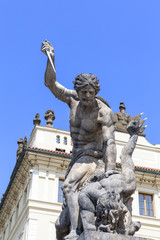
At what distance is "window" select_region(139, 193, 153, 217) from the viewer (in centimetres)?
3094

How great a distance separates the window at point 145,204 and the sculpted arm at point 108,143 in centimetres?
2481

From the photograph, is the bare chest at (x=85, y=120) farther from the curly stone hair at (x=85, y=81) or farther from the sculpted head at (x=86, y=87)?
the curly stone hair at (x=85, y=81)

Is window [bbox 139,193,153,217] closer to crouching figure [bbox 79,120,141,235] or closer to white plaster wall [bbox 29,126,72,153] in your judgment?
white plaster wall [bbox 29,126,72,153]

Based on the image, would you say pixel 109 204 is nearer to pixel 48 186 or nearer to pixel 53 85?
pixel 53 85

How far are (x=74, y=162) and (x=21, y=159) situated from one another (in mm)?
24214

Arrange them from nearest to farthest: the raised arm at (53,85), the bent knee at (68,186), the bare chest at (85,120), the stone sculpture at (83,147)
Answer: the stone sculpture at (83,147) < the bent knee at (68,186) < the bare chest at (85,120) < the raised arm at (53,85)

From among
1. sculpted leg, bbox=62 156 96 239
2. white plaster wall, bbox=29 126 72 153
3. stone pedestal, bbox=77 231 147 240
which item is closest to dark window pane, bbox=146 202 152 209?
white plaster wall, bbox=29 126 72 153

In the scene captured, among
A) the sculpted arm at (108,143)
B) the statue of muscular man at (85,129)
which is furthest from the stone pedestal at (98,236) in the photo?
the sculpted arm at (108,143)

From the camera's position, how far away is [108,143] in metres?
6.72

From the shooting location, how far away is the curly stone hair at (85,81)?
22.2 ft

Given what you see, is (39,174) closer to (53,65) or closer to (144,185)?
(144,185)

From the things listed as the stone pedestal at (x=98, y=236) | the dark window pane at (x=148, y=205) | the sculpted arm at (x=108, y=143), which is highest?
the dark window pane at (x=148, y=205)

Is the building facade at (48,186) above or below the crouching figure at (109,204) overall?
above

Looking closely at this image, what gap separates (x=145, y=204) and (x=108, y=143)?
25460 mm
